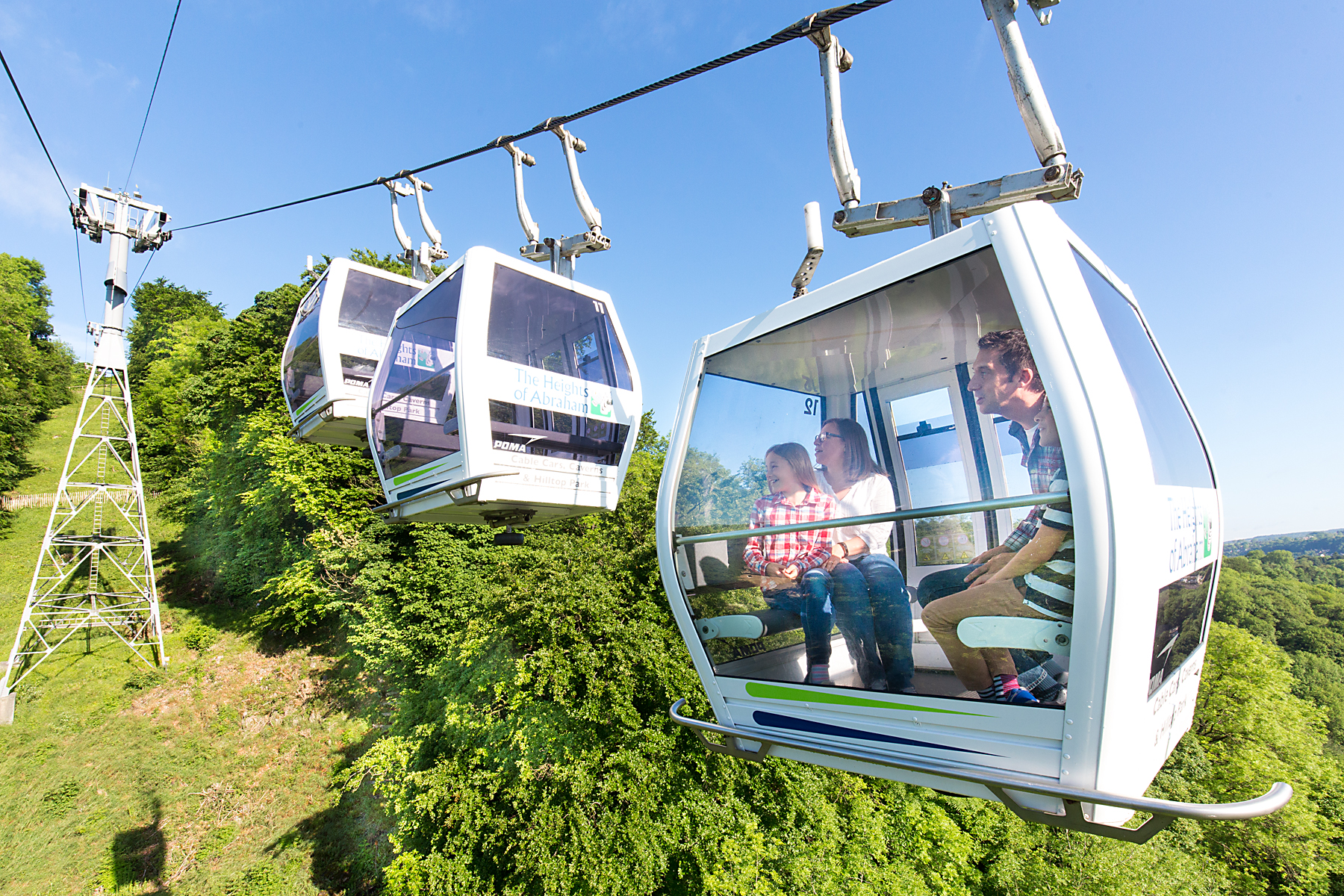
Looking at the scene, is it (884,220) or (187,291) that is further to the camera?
(187,291)

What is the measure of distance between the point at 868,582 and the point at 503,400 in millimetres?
2474

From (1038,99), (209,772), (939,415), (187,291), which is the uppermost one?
(187,291)

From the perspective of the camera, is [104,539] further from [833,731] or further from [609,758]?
[833,731]

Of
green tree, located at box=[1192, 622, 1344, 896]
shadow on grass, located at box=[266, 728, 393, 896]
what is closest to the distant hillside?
green tree, located at box=[1192, 622, 1344, 896]

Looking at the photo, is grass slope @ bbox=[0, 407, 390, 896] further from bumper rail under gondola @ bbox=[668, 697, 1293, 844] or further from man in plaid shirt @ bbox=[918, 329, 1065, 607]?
man in plaid shirt @ bbox=[918, 329, 1065, 607]

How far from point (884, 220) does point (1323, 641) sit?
48.0 m

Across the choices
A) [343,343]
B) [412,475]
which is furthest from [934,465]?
[343,343]

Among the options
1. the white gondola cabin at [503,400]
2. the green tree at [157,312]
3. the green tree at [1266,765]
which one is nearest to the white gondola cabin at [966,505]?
the white gondola cabin at [503,400]

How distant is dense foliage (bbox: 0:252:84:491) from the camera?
28.7 m

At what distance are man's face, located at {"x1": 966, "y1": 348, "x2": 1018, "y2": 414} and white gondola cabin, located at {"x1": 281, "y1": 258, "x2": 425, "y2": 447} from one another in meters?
5.05

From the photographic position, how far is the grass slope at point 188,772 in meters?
13.7

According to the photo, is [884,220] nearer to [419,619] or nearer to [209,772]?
[419,619]

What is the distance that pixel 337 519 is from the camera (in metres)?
16.8

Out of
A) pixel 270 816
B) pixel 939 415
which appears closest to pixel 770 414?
pixel 939 415
